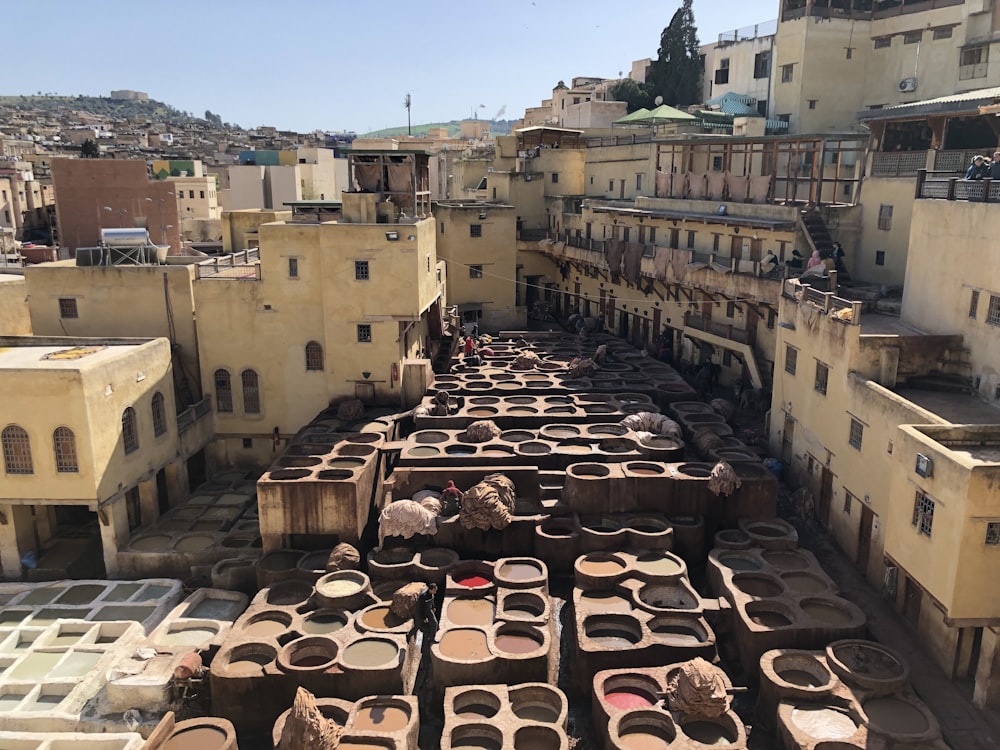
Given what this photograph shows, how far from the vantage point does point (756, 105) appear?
5322 centimetres

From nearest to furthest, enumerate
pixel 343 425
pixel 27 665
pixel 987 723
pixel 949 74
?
1. pixel 987 723
2. pixel 27 665
3. pixel 343 425
4. pixel 949 74

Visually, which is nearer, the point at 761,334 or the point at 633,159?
the point at 761,334

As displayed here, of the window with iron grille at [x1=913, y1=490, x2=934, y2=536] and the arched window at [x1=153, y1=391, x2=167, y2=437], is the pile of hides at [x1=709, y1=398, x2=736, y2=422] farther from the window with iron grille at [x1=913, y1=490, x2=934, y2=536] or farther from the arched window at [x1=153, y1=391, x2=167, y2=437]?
the arched window at [x1=153, y1=391, x2=167, y2=437]

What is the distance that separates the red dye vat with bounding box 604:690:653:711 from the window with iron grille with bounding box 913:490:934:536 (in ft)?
22.7

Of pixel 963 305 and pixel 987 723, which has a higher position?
pixel 963 305

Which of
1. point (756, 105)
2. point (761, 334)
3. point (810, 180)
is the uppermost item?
point (756, 105)

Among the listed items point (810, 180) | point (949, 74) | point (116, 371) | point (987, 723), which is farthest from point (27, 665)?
point (949, 74)

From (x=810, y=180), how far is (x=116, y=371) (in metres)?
27.3

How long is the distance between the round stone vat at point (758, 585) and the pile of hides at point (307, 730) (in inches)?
438

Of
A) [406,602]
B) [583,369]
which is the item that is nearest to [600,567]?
[406,602]

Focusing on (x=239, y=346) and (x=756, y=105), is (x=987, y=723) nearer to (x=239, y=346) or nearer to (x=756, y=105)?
(x=239, y=346)

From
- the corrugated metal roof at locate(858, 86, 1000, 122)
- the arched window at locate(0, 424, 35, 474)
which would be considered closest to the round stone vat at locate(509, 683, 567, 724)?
the arched window at locate(0, 424, 35, 474)

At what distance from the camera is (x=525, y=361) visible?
38.2 meters

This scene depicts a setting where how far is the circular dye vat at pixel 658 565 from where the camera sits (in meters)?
22.1
